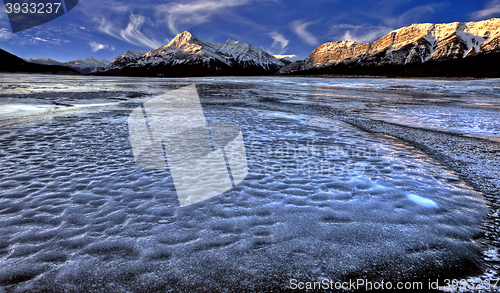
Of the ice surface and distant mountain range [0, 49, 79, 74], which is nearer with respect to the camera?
the ice surface

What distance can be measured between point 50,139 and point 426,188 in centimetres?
829

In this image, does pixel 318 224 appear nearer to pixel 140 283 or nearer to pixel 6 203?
pixel 140 283

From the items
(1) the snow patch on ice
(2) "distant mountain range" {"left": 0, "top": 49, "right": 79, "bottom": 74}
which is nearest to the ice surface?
(1) the snow patch on ice

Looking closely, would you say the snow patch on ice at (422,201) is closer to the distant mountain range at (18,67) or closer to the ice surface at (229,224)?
the ice surface at (229,224)

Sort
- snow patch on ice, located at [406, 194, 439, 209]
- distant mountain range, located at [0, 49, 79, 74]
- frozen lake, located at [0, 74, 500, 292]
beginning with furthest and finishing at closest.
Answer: distant mountain range, located at [0, 49, 79, 74]
snow patch on ice, located at [406, 194, 439, 209]
frozen lake, located at [0, 74, 500, 292]

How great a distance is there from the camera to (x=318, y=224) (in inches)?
118

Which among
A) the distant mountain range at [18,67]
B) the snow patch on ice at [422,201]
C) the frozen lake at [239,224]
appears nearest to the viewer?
the frozen lake at [239,224]

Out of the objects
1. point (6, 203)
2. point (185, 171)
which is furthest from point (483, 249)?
point (6, 203)

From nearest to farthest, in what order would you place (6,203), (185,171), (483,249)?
(483,249) < (6,203) < (185,171)

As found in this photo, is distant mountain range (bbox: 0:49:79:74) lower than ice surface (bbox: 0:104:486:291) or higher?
higher

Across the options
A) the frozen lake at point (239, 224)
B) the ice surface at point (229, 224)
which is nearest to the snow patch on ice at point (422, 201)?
the frozen lake at point (239, 224)

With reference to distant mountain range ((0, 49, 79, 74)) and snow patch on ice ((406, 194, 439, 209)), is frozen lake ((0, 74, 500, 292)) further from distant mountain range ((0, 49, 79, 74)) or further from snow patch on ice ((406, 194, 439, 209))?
distant mountain range ((0, 49, 79, 74))

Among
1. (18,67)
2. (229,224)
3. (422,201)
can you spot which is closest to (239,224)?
(229,224)

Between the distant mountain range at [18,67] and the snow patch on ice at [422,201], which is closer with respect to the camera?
the snow patch on ice at [422,201]
